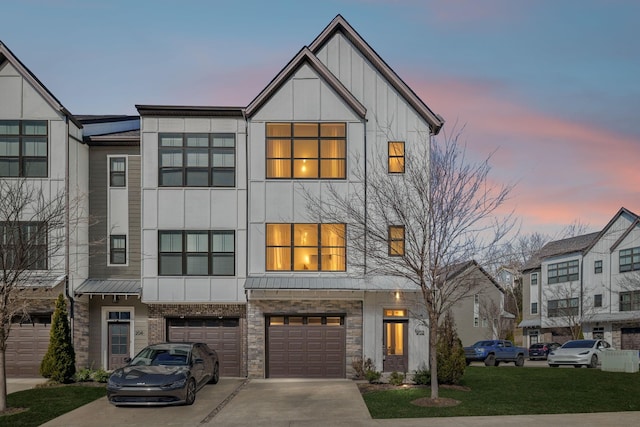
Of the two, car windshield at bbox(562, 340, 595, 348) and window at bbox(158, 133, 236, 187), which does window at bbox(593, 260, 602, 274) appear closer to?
car windshield at bbox(562, 340, 595, 348)

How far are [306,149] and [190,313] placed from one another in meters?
7.47

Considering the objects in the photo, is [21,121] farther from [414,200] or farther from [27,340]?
[414,200]

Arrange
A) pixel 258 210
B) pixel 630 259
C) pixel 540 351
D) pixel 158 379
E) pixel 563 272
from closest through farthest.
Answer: pixel 158 379, pixel 258 210, pixel 540 351, pixel 630 259, pixel 563 272

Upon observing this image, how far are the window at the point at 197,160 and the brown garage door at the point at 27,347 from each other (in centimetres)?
711

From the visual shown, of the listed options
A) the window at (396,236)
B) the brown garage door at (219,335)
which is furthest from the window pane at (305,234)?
the brown garage door at (219,335)

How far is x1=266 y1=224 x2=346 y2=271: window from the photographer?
2455 cm

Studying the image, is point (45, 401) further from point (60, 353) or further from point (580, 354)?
point (580, 354)

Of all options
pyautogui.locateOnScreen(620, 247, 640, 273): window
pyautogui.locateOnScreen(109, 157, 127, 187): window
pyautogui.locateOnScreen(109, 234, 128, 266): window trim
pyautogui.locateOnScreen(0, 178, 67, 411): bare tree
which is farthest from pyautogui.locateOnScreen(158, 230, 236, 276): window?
pyautogui.locateOnScreen(620, 247, 640, 273): window

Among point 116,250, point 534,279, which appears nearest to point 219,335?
point 116,250

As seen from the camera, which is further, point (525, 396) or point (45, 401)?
point (525, 396)

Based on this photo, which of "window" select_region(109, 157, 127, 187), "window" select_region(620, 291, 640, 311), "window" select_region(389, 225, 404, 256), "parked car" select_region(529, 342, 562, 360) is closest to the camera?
"window" select_region(389, 225, 404, 256)

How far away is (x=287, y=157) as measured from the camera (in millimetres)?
24812

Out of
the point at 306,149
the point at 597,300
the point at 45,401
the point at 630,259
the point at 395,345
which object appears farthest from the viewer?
the point at 597,300

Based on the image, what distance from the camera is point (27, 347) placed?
2514cm
